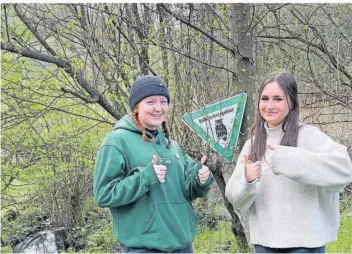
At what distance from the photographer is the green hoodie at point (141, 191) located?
2.06 meters

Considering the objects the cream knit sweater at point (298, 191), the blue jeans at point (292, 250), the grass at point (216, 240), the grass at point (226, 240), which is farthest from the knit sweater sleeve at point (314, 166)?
the grass at point (216, 240)

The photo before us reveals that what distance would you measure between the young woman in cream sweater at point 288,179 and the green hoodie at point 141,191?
0.28 m

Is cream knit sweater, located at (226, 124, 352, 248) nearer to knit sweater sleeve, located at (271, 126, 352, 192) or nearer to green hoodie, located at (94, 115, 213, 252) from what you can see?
knit sweater sleeve, located at (271, 126, 352, 192)

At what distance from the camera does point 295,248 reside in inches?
84.7

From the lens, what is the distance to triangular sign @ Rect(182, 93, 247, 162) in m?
3.32

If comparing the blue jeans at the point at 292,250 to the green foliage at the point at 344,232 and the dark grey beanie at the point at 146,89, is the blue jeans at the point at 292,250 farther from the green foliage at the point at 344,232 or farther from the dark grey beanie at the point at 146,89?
the green foliage at the point at 344,232

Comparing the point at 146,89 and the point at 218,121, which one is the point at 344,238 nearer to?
the point at 218,121

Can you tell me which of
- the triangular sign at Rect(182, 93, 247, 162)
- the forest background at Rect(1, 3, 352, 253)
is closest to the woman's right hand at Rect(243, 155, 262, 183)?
the triangular sign at Rect(182, 93, 247, 162)

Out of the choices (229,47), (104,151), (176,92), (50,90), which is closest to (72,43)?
(50,90)

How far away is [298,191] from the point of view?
2156 millimetres

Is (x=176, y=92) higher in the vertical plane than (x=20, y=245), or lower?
higher

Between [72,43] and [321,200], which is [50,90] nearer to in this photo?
[72,43]

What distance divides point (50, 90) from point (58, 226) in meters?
3.92

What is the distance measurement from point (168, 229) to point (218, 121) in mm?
1328
